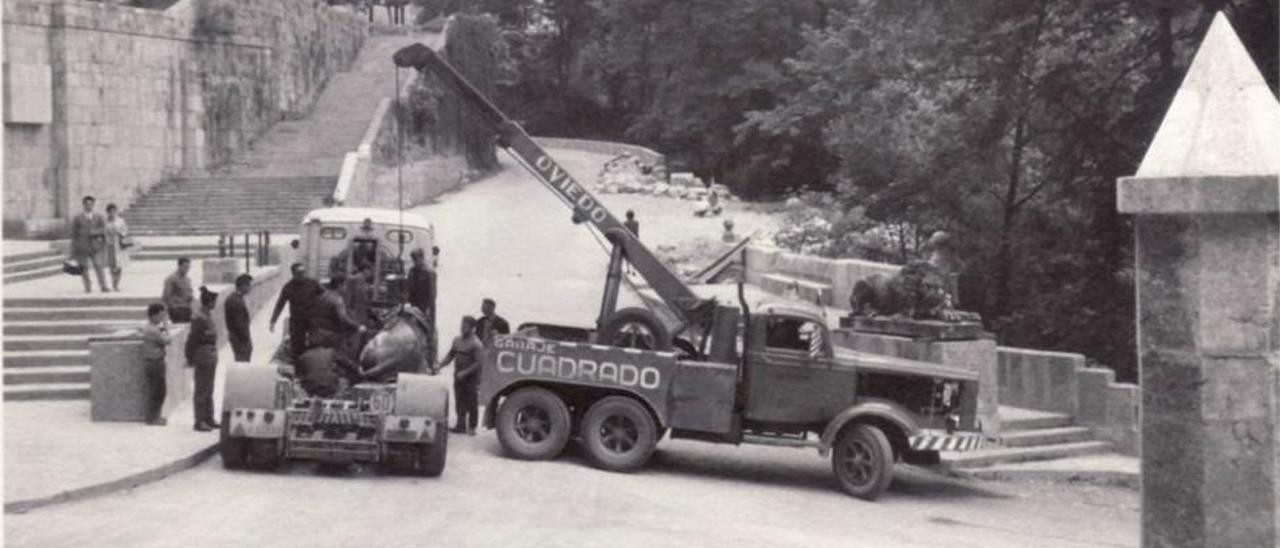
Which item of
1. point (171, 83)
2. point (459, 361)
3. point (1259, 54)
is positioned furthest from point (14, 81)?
point (1259, 54)

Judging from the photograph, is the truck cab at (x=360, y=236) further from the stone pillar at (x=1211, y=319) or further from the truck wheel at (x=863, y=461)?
the stone pillar at (x=1211, y=319)

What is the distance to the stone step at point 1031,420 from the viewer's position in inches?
752

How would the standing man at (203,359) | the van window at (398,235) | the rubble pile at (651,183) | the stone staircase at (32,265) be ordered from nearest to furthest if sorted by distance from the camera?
the standing man at (203,359), the van window at (398,235), the stone staircase at (32,265), the rubble pile at (651,183)

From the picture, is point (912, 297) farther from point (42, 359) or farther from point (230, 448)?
point (42, 359)

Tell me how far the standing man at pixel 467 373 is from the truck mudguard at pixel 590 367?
0.89m

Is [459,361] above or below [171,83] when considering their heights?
below

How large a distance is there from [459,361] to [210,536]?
5.78 metres

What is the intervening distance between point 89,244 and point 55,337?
2.66 meters

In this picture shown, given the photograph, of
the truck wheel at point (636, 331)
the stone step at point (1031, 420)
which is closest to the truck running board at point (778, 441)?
the truck wheel at point (636, 331)

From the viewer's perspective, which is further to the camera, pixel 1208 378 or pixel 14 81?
pixel 14 81

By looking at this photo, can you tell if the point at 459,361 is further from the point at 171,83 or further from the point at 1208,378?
the point at 171,83

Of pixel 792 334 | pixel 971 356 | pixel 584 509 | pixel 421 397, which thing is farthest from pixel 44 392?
pixel 971 356

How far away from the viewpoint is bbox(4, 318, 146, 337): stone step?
19.3 metres

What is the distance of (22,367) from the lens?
18219 millimetres
